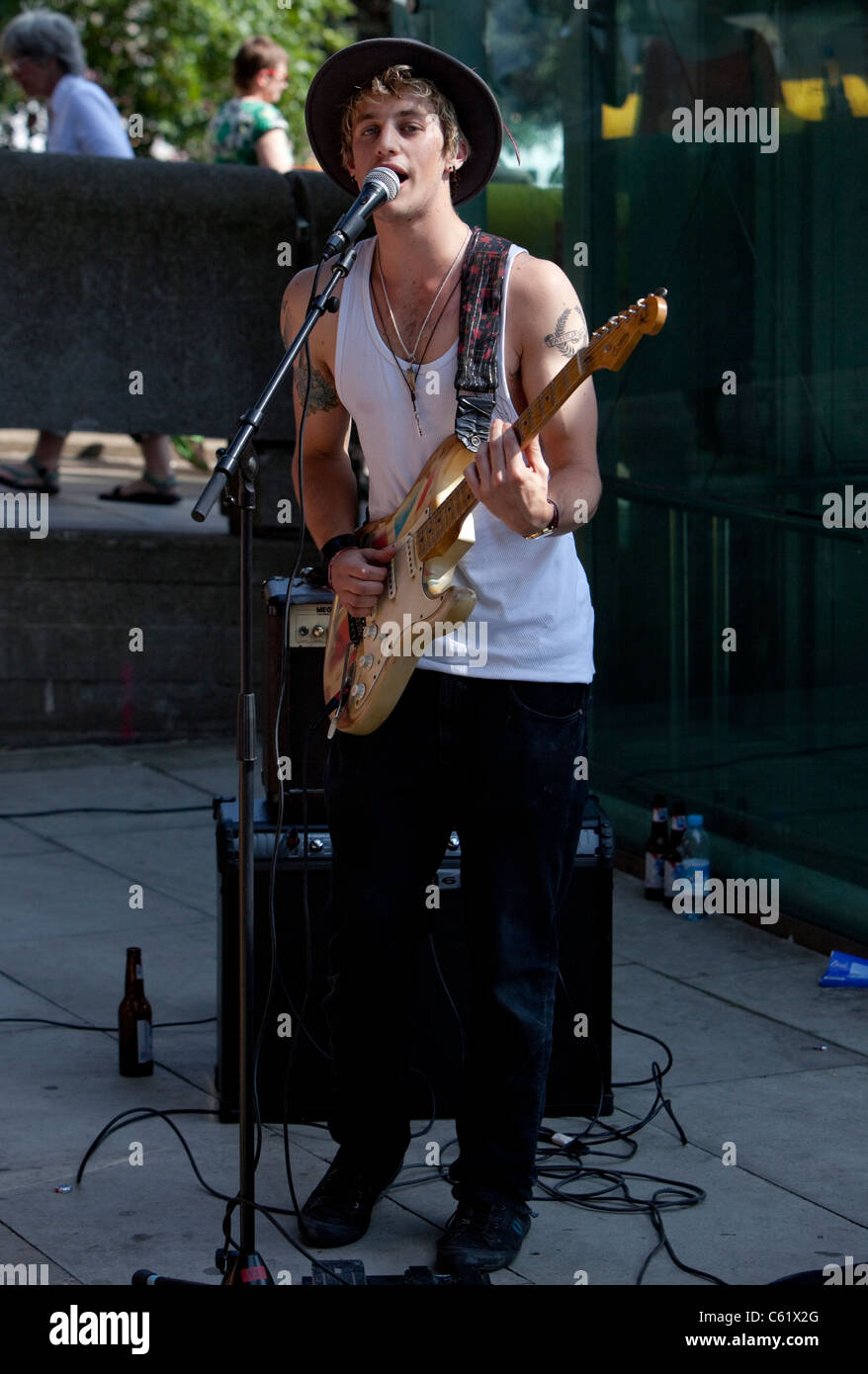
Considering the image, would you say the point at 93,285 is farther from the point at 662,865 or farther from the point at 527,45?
the point at 662,865

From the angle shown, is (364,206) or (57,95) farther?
(57,95)

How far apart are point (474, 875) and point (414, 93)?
1.48 m

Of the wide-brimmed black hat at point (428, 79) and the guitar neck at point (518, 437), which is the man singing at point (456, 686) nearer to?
the wide-brimmed black hat at point (428, 79)

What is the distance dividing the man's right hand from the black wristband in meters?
0.08

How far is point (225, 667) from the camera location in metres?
8.36

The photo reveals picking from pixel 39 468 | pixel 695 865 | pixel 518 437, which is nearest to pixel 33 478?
pixel 39 468

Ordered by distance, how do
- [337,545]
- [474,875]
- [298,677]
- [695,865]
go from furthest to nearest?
[695,865], [298,677], [337,545], [474,875]

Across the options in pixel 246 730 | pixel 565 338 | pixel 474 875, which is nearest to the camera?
pixel 246 730

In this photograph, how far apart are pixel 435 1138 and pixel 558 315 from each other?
6.37 ft

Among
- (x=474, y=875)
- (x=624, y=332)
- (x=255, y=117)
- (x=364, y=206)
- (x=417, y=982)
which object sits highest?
(x=255, y=117)

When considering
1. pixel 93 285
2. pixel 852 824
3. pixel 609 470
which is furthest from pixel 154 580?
pixel 852 824

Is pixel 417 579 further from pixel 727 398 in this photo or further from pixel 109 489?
pixel 109 489

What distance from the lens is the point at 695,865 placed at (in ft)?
20.0

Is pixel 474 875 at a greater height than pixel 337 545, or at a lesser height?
lesser
